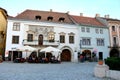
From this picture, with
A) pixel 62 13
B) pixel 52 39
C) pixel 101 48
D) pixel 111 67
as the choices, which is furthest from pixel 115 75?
pixel 62 13

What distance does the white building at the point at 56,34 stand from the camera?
2844 centimetres

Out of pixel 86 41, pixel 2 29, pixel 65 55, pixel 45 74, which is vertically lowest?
pixel 45 74

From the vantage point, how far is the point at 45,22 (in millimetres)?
30375

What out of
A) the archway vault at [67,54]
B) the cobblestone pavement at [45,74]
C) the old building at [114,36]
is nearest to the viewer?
the cobblestone pavement at [45,74]

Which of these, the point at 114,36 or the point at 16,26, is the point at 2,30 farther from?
the point at 114,36

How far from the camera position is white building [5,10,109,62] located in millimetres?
28438

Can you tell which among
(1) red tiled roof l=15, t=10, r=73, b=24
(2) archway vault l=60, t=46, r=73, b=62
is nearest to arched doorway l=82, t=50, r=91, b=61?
(2) archway vault l=60, t=46, r=73, b=62

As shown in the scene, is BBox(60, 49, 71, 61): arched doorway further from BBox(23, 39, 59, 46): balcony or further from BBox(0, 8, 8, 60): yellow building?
BBox(0, 8, 8, 60): yellow building

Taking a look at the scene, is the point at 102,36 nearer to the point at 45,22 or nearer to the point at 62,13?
the point at 62,13

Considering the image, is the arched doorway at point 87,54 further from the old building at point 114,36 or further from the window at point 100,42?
the old building at point 114,36

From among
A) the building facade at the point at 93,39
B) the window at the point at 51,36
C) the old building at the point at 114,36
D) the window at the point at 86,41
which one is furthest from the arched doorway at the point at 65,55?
the old building at the point at 114,36

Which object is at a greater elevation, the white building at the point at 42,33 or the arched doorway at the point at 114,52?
the white building at the point at 42,33

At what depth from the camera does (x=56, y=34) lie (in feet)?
101

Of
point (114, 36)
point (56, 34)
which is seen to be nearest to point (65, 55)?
point (56, 34)
